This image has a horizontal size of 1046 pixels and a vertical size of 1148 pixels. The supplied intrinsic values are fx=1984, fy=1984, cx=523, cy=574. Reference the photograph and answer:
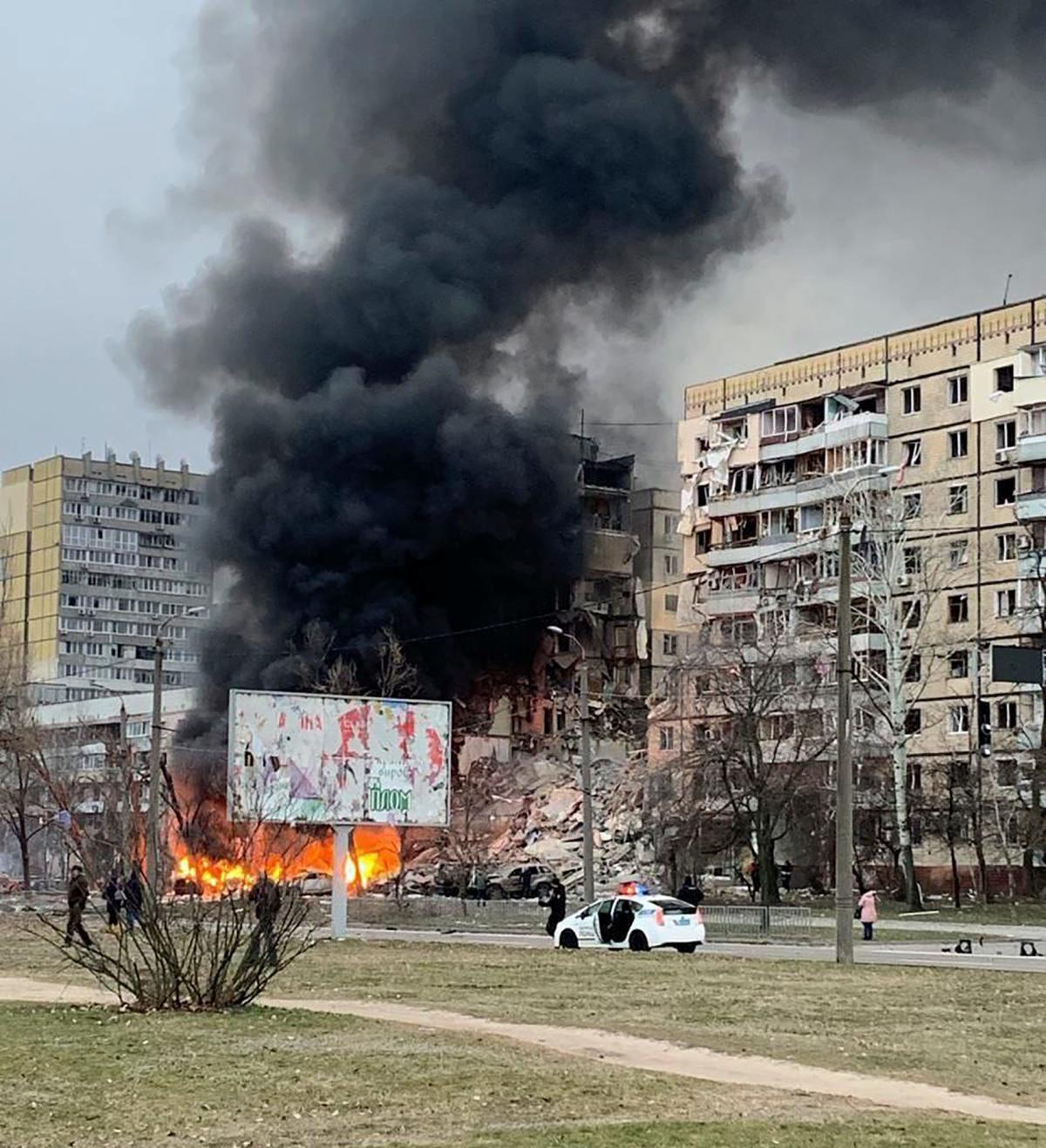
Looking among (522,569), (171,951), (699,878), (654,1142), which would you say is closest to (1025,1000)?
(171,951)

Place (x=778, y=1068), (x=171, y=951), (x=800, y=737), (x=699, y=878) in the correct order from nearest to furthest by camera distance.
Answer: (x=778, y=1068)
(x=171, y=951)
(x=800, y=737)
(x=699, y=878)

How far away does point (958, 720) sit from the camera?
86.0 metres

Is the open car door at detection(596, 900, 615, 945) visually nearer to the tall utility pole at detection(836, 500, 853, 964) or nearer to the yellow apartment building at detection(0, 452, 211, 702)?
the tall utility pole at detection(836, 500, 853, 964)

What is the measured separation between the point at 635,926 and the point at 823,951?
4.33m

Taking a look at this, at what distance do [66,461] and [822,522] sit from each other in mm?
85026

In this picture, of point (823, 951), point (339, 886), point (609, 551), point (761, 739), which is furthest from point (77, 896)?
point (609, 551)

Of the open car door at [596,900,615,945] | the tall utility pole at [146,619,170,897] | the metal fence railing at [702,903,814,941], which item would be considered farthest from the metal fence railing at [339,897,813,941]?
the tall utility pole at [146,619,170,897]

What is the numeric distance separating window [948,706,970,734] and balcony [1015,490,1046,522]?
28.1 feet

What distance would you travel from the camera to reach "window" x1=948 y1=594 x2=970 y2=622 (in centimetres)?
8756

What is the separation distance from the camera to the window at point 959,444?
88.6m

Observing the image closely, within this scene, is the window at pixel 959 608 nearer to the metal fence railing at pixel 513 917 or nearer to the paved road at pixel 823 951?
the metal fence railing at pixel 513 917

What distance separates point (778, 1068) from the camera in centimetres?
1764

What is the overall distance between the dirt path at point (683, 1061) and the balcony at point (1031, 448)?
2517 inches

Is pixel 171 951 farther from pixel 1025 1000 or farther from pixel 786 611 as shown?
pixel 786 611
